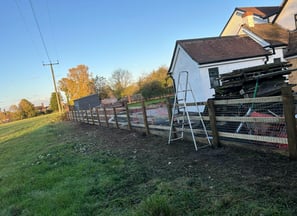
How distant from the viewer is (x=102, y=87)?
195 feet

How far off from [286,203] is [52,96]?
72.9 metres

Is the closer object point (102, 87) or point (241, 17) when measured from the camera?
point (241, 17)

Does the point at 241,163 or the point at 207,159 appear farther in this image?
the point at 207,159

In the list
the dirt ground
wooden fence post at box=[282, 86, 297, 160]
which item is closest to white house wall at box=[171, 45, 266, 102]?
the dirt ground

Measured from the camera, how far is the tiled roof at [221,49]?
14.7 m

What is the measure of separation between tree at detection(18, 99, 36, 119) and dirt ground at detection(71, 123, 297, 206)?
77.5m

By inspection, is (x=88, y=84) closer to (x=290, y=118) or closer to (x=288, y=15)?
(x=288, y=15)

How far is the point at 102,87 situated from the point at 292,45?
49.2 m

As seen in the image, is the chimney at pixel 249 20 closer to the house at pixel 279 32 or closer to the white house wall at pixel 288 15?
the house at pixel 279 32

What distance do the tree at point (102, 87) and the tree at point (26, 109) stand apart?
28.6 meters

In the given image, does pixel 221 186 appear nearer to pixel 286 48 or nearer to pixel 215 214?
pixel 215 214

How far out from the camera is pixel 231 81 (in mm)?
7492

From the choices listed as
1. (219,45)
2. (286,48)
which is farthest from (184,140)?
(286,48)

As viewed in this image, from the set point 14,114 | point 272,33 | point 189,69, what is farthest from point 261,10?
point 14,114
